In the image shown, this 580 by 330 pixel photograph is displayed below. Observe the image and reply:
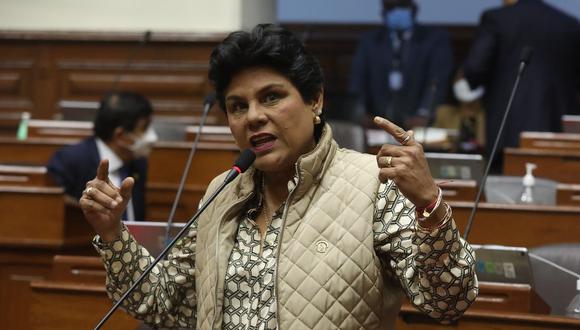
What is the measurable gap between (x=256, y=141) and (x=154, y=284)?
1.18ft

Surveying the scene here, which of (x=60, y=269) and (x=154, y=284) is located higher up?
(x=154, y=284)

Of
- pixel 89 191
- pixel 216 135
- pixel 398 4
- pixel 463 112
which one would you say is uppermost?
pixel 89 191

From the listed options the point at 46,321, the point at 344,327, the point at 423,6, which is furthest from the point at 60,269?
the point at 423,6

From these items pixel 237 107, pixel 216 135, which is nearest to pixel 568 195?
pixel 216 135

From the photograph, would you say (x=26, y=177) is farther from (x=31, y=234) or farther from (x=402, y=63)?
(x=402, y=63)

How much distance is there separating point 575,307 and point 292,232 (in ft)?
3.25

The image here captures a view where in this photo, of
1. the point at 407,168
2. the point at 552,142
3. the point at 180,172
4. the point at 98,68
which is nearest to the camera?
the point at 407,168

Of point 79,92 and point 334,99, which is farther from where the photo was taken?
point 79,92

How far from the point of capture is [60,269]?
9.69 ft

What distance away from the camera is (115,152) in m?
4.25

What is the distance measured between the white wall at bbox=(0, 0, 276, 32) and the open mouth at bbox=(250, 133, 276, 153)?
4574 mm


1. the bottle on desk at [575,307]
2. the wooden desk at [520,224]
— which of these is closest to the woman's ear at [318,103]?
the bottle on desk at [575,307]

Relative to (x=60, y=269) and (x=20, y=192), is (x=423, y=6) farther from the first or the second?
(x=60, y=269)

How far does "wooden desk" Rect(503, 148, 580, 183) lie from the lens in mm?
4391
